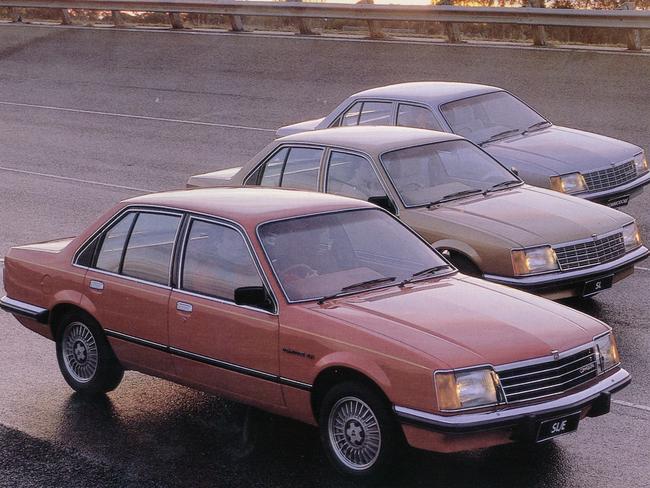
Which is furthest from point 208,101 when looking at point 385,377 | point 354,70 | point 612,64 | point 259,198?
point 385,377

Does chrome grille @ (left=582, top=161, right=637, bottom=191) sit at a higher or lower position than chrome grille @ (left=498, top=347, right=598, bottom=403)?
lower

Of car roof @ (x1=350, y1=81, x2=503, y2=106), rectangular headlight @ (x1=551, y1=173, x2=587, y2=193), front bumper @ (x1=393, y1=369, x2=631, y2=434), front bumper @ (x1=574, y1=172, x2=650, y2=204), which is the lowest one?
front bumper @ (x1=574, y1=172, x2=650, y2=204)

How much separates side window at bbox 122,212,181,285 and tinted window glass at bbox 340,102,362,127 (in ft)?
19.9

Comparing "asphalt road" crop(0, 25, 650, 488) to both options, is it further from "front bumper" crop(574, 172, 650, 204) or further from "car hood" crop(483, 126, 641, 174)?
"car hood" crop(483, 126, 641, 174)

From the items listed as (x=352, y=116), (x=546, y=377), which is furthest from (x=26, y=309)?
(x=352, y=116)

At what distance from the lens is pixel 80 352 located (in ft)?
28.3

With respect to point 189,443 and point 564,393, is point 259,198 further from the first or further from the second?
point 564,393

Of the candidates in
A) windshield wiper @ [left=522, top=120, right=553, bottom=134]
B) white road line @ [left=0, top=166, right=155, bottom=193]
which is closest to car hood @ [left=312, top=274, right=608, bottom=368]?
windshield wiper @ [left=522, top=120, right=553, bottom=134]

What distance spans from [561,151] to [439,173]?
2741 mm

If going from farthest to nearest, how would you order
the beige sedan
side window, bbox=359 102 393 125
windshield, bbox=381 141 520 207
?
side window, bbox=359 102 393 125, windshield, bbox=381 141 520 207, the beige sedan

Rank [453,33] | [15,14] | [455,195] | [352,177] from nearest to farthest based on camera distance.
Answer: [455,195], [352,177], [453,33], [15,14]

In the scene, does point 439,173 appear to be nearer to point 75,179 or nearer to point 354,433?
point 354,433

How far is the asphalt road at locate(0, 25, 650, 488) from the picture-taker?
7.26 metres

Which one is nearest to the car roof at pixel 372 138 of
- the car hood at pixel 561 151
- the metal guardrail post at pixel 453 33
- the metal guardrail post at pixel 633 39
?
the car hood at pixel 561 151
